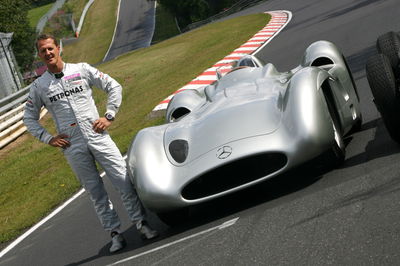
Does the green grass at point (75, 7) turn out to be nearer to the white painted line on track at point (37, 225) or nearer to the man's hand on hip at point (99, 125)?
the white painted line on track at point (37, 225)

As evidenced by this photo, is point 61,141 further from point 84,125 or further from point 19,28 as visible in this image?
point 19,28

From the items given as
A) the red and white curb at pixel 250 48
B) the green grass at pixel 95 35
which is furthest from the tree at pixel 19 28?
the red and white curb at pixel 250 48

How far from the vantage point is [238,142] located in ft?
21.2

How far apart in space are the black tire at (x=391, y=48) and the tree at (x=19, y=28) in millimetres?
37483

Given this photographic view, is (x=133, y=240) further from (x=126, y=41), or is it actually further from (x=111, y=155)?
(x=126, y=41)

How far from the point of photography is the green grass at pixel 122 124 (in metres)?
10.6

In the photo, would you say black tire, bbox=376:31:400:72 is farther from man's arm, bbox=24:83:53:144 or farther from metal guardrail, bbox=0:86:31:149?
metal guardrail, bbox=0:86:31:149

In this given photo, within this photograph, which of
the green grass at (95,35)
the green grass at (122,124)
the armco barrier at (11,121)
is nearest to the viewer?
the green grass at (122,124)

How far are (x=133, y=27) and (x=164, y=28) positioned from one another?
17.8 feet

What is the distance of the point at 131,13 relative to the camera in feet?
244

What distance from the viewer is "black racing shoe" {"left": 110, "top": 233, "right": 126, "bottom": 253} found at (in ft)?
22.3

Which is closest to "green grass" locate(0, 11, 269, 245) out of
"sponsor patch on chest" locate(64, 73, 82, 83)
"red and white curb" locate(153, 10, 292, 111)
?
"red and white curb" locate(153, 10, 292, 111)

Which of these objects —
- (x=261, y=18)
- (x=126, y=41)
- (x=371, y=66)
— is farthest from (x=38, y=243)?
(x=126, y=41)

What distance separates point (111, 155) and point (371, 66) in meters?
2.45
